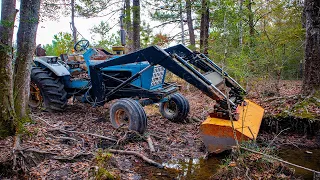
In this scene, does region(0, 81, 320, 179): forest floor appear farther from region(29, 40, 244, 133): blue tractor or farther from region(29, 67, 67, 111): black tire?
region(29, 40, 244, 133): blue tractor

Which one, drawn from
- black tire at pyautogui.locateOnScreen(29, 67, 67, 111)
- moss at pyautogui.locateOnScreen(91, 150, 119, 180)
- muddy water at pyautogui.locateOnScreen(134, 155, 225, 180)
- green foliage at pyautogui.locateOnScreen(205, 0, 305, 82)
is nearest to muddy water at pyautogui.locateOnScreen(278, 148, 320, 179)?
muddy water at pyautogui.locateOnScreen(134, 155, 225, 180)

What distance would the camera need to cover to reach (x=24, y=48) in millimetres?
4516

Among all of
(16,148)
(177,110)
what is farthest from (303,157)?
(16,148)

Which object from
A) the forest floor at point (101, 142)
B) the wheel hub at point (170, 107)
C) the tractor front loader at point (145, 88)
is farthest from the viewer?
the wheel hub at point (170, 107)

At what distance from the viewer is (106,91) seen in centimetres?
648

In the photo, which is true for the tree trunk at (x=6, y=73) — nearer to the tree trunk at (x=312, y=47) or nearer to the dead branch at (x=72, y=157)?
the dead branch at (x=72, y=157)

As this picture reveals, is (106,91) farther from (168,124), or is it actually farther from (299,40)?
(299,40)

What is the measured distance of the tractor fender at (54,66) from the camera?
704 centimetres

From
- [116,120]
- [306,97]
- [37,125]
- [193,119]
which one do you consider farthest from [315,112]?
[37,125]

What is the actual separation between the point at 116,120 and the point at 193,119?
209cm

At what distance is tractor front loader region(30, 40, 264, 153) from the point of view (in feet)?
15.1

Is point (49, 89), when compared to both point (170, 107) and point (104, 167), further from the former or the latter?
point (104, 167)

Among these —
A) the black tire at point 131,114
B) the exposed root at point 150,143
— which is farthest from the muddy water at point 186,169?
the black tire at point 131,114

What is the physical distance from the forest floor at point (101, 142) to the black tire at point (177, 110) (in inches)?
8.1
